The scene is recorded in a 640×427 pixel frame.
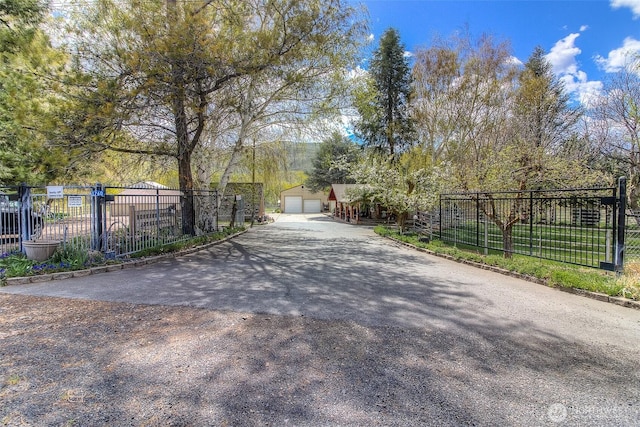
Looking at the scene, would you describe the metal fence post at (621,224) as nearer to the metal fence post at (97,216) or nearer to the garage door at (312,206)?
the metal fence post at (97,216)

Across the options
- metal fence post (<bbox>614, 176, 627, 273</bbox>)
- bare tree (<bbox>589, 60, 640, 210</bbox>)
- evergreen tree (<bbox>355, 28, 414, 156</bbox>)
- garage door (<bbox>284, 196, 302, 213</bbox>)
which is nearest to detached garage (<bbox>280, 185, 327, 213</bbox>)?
garage door (<bbox>284, 196, 302, 213</bbox>)

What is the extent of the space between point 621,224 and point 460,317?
391cm

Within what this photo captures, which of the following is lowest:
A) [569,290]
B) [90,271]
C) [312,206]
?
[569,290]

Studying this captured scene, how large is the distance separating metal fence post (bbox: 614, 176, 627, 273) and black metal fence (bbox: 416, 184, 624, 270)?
14 mm

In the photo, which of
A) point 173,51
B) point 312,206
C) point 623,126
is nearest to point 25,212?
point 173,51

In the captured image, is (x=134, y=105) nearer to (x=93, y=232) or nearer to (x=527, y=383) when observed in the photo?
(x=93, y=232)

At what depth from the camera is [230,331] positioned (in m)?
4.01

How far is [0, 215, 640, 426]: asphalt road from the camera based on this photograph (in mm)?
2758

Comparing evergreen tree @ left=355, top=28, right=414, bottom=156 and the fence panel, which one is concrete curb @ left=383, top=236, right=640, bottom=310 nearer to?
the fence panel

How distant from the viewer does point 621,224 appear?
6.08 metres

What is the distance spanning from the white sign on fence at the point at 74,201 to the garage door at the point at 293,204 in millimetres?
44477

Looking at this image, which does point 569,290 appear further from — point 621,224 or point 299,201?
point 299,201

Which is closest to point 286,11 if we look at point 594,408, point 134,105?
point 134,105

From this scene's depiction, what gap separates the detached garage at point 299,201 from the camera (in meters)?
52.2
